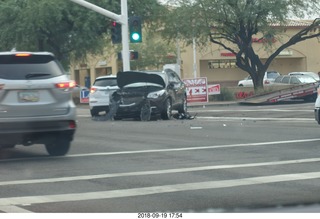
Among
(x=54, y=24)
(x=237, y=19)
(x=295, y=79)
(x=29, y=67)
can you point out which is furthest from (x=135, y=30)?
(x=295, y=79)

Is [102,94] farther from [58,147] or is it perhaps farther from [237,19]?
[237,19]

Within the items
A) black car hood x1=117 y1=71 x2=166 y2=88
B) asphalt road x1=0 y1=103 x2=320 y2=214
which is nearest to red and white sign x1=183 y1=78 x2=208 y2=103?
black car hood x1=117 y1=71 x2=166 y2=88

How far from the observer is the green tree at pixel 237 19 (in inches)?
1576

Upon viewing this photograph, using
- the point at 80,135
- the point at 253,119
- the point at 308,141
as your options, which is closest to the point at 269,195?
the point at 308,141

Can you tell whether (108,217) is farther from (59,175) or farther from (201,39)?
(201,39)

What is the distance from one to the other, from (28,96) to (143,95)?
11.6m

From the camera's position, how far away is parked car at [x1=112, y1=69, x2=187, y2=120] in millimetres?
23891

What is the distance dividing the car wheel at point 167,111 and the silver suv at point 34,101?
36.4 feet

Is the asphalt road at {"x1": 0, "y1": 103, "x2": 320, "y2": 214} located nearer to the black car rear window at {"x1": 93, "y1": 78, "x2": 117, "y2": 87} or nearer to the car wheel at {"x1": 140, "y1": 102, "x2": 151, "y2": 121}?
the car wheel at {"x1": 140, "y1": 102, "x2": 151, "y2": 121}

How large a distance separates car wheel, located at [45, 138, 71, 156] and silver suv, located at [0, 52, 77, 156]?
24cm

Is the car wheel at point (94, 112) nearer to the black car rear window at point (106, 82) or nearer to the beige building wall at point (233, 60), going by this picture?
the black car rear window at point (106, 82)

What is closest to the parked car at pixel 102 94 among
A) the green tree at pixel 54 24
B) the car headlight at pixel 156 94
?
the car headlight at pixel 156 94

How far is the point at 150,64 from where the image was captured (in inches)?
2491

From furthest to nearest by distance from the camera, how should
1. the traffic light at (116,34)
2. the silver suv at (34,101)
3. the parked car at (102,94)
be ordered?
1. the traffic light at (116,34)
2. the parked car at (102,94)
3. the silver suv at (34,101)
